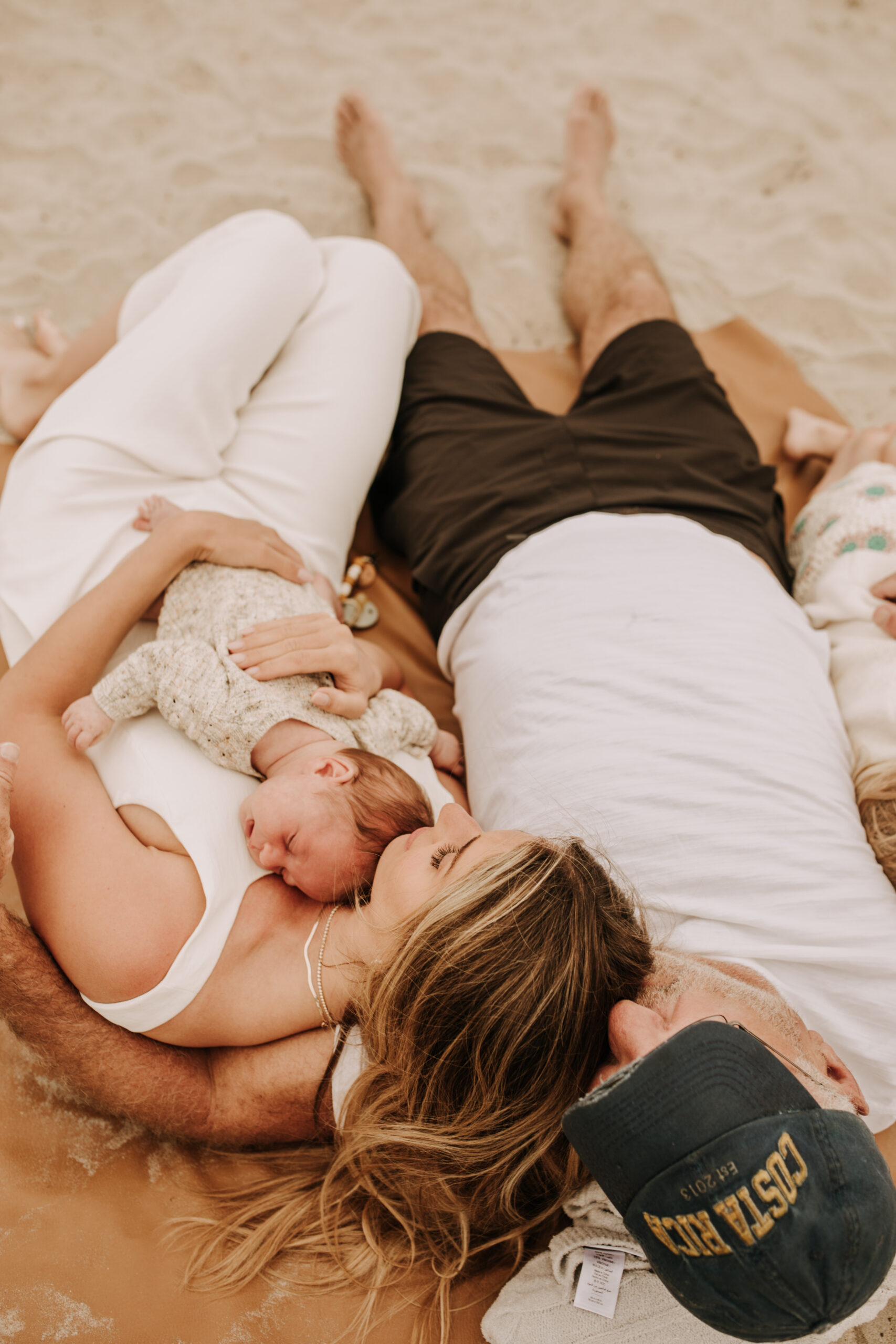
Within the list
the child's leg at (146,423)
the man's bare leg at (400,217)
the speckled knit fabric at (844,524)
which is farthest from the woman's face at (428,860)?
the man's bare leg at (400,217)

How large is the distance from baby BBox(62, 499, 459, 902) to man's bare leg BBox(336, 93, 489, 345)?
4.52 ft

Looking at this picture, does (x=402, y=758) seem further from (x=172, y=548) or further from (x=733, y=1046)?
(x=733, y=1046)

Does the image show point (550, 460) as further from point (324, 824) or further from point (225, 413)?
point (324, 824)

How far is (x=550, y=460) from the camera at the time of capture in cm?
219

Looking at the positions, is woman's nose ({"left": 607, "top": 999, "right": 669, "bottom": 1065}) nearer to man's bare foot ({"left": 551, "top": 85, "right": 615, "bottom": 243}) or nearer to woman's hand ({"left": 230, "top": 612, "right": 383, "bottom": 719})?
woman's hand ({"left": 230, "top": 612, "right": 383, "bottom": 719})

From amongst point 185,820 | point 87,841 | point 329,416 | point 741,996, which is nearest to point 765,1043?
point 741,996

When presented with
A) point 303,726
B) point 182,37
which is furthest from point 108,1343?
point 182,37

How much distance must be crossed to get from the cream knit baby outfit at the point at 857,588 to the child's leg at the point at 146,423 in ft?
4.96

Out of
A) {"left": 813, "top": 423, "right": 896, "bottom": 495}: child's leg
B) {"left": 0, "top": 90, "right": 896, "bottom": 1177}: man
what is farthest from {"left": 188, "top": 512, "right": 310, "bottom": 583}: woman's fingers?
{"left": 813, "top": 423, "right": 896, "bottom": 495}: child's leg

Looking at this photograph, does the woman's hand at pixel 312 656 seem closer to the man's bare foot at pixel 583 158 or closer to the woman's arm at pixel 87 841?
the woman's arm at pixel 87 841

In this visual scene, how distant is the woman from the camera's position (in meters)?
1.33

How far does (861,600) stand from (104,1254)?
6.90 feet

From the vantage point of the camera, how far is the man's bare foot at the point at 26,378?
2439 mm

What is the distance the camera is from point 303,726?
1738mm
